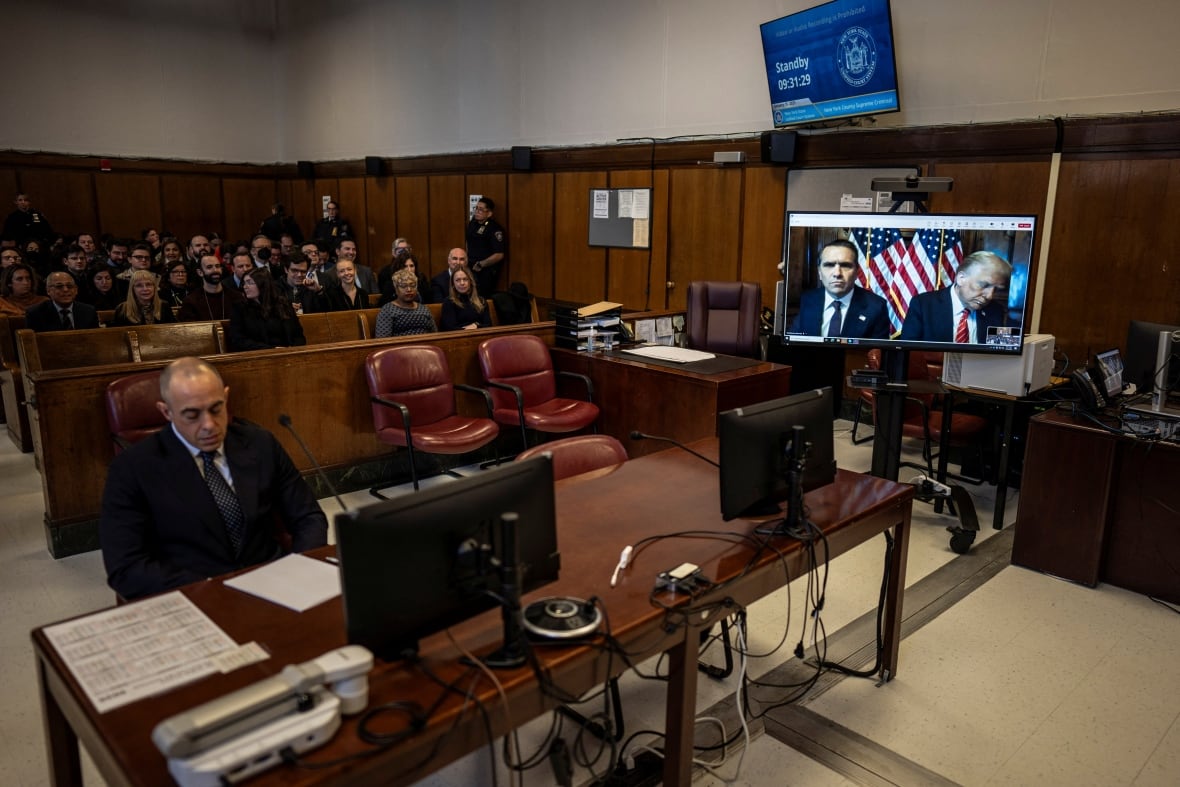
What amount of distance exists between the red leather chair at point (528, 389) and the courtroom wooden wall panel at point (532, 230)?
388 centimetres

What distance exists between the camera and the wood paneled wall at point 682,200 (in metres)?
4.89

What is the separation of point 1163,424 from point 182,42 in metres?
13.3

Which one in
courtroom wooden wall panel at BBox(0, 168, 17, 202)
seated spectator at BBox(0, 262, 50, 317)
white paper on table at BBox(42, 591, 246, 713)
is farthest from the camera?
courtroom wooden wall panel at BBox(0, 168, 17, 202)

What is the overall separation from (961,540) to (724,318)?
2.21 m

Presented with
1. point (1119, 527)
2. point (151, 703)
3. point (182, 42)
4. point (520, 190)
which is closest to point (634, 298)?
point (520, 190)

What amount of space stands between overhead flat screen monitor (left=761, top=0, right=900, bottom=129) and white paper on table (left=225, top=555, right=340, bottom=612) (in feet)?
17.0

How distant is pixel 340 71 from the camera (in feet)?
38.0

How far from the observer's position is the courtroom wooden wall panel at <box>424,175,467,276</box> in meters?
9.98

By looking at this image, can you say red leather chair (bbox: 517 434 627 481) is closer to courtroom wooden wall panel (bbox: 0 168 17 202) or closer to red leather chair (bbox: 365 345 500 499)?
red leather chair (bbox: 365 345 500 499)

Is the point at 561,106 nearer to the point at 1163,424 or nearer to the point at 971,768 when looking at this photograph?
the point at 1163,424

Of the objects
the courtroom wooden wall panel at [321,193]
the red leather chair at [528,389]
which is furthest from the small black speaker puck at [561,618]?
the courtroom wooden wall panel at [321,193]

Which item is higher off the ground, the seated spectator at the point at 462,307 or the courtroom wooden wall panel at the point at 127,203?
the courtroom wooden wall panel at the point at 127,203

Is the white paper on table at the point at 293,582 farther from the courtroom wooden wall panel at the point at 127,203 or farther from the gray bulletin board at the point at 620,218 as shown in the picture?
the courtroom wooden wall panel at the point at 127,203

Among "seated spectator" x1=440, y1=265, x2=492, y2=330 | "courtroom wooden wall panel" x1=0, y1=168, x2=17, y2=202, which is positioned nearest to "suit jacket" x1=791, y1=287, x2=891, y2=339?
"seated spectator" x1=440, y1=265, x2=492, y2=330
